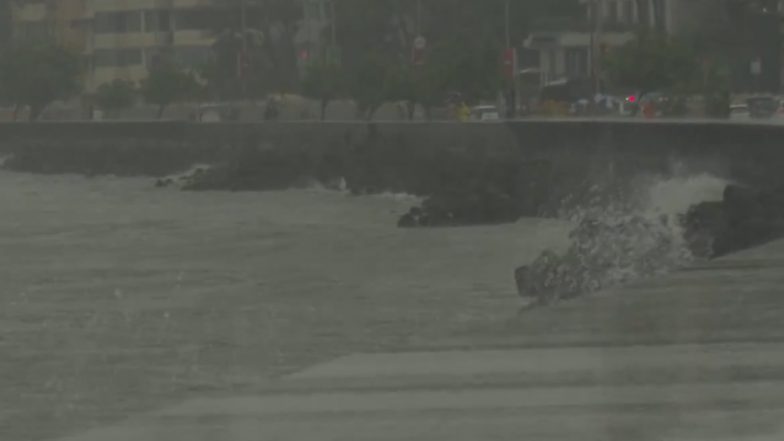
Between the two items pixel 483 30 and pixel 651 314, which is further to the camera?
pixel 483 30

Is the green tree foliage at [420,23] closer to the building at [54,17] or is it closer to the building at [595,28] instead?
the building at [595,28]

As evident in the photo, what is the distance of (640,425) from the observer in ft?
23.7

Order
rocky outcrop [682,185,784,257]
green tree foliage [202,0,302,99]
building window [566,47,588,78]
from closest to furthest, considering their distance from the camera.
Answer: rocky outcrop [682,185,784,257] < building window [566,47,588,78] < green tree foliage [202,0,302,99]

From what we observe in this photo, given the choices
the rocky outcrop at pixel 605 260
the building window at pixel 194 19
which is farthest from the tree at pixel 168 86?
the rocky outcrop at pixel 605 260

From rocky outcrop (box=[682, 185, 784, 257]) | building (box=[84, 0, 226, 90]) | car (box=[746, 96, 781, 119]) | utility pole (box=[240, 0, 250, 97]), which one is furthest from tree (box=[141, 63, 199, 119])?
rocky outcrop (box=[682, 185, 784, 257])

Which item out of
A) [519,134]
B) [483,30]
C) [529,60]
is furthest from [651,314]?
[529,60]

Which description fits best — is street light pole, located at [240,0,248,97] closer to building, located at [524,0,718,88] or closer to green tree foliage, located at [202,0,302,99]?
green tree foliage, located at [202,0,302,99]

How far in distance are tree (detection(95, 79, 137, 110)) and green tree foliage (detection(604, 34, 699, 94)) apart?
92.4 ft

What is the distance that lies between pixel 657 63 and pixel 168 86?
85.4 ft

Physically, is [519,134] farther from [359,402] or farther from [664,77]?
[359,402]

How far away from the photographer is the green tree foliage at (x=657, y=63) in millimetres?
51500

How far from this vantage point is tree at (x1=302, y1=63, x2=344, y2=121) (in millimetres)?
64562

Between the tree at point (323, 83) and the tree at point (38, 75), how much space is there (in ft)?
52.3

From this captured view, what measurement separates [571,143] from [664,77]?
491 inches
